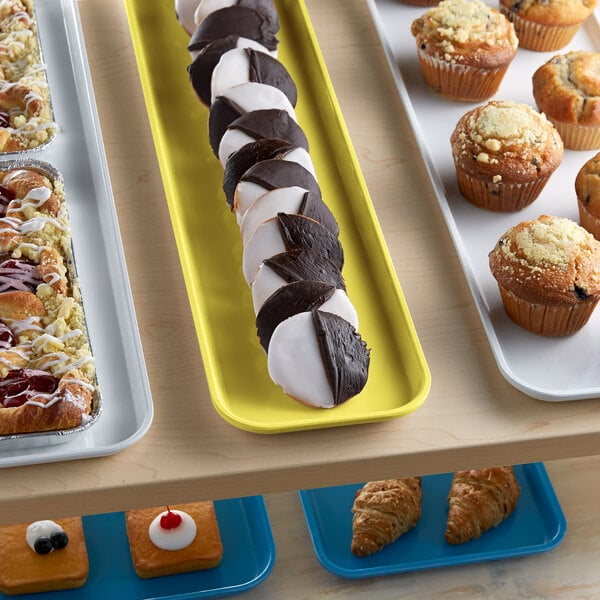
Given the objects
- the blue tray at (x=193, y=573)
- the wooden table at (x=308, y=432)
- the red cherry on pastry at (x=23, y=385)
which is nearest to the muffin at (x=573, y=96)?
the wooden table at (x=308, y=432)

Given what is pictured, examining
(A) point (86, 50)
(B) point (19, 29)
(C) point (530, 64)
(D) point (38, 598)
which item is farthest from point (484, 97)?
(D) point (38, 598)

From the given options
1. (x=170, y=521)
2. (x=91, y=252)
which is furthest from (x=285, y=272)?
(x=170, y=521)

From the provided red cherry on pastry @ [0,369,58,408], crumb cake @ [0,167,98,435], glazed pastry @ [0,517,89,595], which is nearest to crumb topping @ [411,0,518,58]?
crumb cake @ [0,167,98,435]

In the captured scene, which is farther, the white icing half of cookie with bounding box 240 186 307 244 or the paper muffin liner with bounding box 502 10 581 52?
the paper muffin liner with bounding box 502 10 581 52

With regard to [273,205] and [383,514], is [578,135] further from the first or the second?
[383,514]

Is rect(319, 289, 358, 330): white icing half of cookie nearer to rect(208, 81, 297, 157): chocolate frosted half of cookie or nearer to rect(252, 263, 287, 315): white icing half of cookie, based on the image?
rect(252, 263, 287, 315): white icing half of cookie
